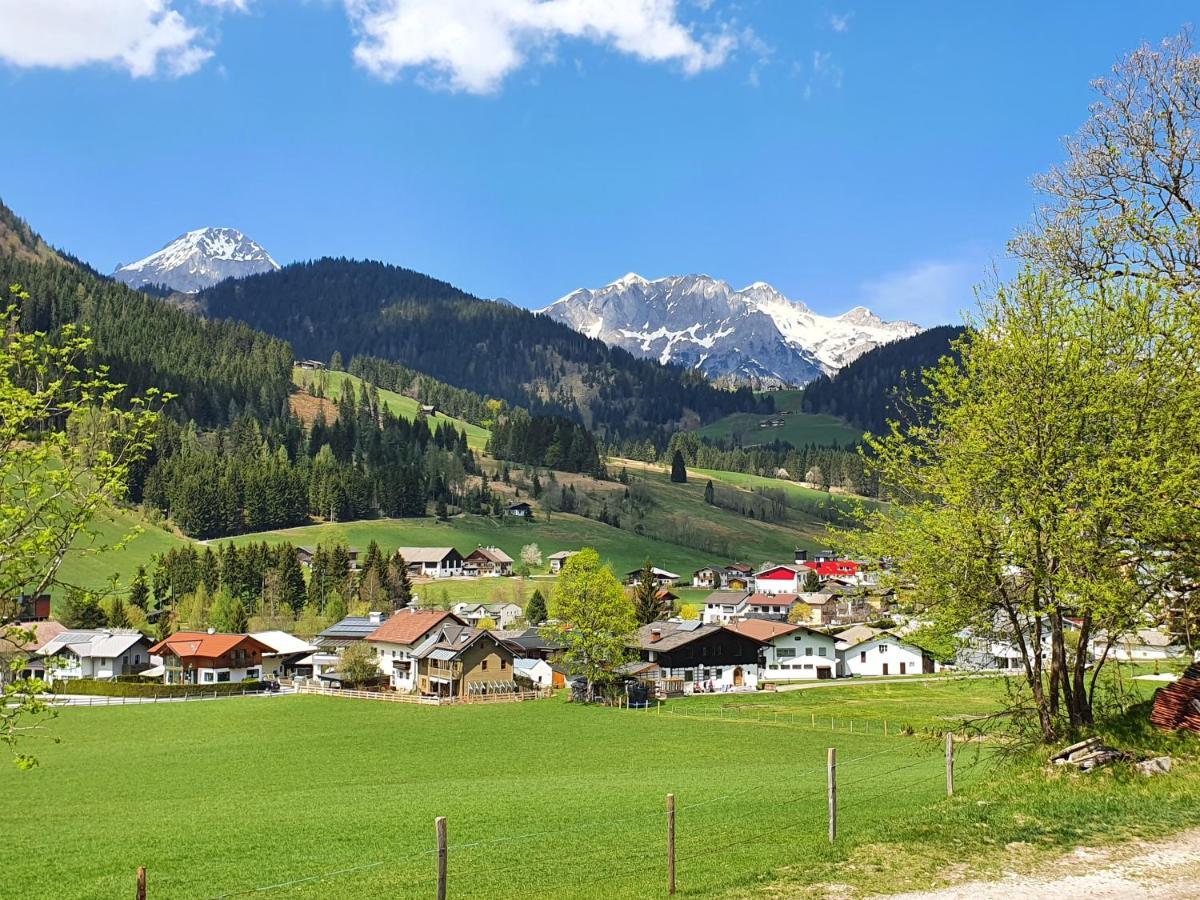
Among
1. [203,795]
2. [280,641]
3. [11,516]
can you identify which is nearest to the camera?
[11,516]

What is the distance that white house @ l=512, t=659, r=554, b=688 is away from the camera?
3976 inches

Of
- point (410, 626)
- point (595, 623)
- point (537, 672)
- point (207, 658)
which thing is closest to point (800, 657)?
point (537, 672)

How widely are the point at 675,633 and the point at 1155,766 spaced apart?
8817 cm

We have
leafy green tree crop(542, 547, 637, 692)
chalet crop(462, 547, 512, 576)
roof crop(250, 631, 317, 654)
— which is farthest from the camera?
chalet crop(462, 547, 512, 576)

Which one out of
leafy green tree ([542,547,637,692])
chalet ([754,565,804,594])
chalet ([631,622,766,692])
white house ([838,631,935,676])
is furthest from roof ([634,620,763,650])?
chalet ([754,565,804,594])

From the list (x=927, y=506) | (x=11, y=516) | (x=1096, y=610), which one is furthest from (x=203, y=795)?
(x=1096, y=610)

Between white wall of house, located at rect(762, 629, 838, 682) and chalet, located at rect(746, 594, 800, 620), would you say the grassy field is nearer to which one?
white wall of house, located at rect(762, 629, 838, 682)

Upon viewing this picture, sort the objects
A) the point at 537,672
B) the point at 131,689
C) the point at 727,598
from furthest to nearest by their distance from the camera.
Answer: the point at 727,598 → the point at 537,672 → the point at 131,689

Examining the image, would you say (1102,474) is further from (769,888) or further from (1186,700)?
(769,888)

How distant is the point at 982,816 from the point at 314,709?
68.7 m

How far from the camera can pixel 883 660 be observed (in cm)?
11488

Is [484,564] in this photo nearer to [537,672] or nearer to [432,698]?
[537,672]

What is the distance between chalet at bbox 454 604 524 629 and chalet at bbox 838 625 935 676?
191 feet

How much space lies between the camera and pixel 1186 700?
71.9ft
